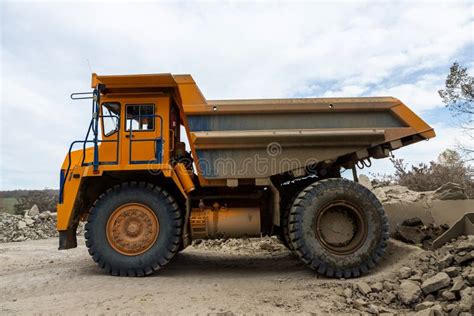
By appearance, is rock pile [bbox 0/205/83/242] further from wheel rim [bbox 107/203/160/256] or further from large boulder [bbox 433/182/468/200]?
large boulder [bbox 433/182/468/200]

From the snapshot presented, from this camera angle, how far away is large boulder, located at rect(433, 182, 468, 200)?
6.88 m

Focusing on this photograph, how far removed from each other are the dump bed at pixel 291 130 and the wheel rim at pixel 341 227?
0.81 metres

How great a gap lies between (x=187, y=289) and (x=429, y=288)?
3059 mm

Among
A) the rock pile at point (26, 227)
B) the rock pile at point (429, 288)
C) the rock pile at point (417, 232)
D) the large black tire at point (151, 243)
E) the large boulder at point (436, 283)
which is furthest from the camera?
the rock pile at point (26, 227)

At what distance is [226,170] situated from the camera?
594 centimetres

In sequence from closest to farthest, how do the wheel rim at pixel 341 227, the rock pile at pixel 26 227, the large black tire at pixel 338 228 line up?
the large black tire at pixel 338 228
the wheel rim at pixel 341 227
the rock pile at pixel 26 227

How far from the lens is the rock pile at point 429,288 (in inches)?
160

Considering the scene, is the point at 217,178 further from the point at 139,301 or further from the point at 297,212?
the point at 139,301

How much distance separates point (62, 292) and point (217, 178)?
2.71 meters

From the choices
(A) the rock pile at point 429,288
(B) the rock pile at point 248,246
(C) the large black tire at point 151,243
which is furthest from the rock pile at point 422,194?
(C) the large black tire at point 151,243

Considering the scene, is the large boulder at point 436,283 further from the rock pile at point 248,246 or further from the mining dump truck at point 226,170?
the rock pile at point 248,246

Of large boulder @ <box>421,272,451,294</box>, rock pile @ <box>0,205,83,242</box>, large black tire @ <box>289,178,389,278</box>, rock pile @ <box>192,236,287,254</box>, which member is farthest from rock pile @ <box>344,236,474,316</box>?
rock pile @ <box>0,205,83,242</box>

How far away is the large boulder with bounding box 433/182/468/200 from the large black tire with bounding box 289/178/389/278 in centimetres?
209

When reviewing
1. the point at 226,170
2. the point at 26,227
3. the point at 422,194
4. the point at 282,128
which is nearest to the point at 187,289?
the point at 226,170
